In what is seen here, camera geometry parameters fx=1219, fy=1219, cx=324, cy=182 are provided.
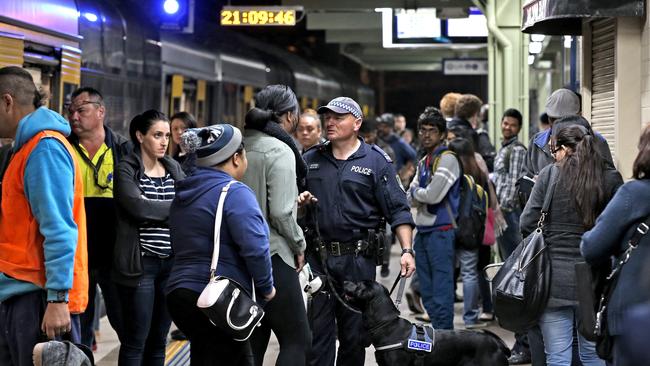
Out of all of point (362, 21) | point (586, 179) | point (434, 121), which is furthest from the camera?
point (362, 21)

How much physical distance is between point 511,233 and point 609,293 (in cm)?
542

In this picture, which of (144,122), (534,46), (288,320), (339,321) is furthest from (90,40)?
(534,46)

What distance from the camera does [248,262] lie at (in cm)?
513

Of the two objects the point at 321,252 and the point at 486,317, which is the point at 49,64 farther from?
the point at 486,317

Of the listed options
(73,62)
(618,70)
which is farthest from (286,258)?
(73,62)

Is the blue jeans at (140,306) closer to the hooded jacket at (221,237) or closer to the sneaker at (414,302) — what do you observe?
the hooded jacket at (221,237)

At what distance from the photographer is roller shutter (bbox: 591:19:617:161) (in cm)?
780

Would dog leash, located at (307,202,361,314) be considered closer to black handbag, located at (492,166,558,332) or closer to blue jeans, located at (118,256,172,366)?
blue jeans, located at (118,256,172,366)

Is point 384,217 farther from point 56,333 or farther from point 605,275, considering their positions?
point 56,333

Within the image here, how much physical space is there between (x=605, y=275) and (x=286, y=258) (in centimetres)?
161

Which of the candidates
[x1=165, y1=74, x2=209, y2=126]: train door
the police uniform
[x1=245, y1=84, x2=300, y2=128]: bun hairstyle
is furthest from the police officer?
[x1=165, y1=74, x2=209, y2=126]: train door

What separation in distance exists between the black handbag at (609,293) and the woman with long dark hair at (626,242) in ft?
0.08

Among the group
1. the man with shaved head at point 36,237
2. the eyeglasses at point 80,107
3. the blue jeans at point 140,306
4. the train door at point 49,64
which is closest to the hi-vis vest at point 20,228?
the man with shaved head at point 36,237

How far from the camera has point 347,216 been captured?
6793 millimetres
